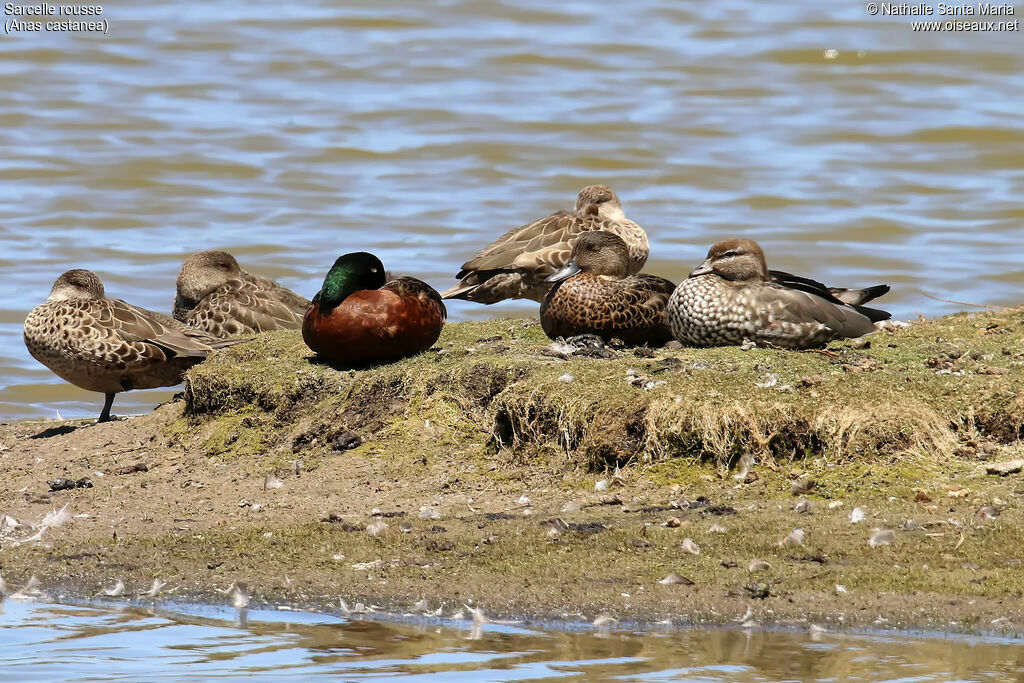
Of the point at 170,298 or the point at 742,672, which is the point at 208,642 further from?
the point at 170,298

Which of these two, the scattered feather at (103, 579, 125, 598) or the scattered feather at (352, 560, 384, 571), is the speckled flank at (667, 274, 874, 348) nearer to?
the scattered feather at (352, 560, 384, 571)

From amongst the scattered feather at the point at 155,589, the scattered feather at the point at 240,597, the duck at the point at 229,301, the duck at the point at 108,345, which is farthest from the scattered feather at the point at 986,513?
the duck at the point at 229,301

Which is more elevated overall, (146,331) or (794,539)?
(146,331)

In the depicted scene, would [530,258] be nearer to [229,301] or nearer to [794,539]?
[229,301]

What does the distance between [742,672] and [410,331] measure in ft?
12.4

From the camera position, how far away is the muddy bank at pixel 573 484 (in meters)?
5.14

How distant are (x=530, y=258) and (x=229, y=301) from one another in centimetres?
212

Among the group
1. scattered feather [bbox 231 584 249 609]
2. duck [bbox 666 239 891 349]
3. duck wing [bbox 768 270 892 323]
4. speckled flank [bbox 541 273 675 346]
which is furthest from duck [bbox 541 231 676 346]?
scattered feather [bbox 231 584 249 609]

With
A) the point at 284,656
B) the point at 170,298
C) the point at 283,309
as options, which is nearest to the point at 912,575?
the point at 284,656

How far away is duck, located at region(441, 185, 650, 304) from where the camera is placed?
10414 millimetres

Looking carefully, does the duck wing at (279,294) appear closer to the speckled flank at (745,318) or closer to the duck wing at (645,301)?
the duck wing at (645,301)

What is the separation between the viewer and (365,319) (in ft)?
25.2

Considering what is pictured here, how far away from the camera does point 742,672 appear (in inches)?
174

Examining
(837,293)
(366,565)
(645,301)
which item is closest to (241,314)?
(645,301)
